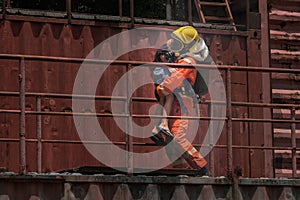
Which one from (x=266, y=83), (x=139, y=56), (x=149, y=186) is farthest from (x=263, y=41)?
(x=149, y=186)

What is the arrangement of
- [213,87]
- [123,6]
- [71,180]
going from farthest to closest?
[123,6]
[213,87]
[71,180]

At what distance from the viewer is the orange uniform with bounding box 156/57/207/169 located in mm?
11250

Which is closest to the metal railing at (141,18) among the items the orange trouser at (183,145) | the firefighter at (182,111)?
the firefighter at (182,111)

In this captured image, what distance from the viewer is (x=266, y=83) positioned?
14344 mm

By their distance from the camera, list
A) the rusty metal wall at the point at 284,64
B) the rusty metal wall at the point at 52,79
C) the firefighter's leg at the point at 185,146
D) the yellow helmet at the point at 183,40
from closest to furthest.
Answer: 1. the firefighter's leg at the point at 185,146
2. the yellow helmet at the point at 183,40
3. the rusty metal wall at the point at 52,79
4. the rusty metal wall at the point at 284,64

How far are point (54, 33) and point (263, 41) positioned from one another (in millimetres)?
2819

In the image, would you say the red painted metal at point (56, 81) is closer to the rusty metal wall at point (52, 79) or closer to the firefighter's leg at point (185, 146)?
the rusty metal wall at point (52, 79)

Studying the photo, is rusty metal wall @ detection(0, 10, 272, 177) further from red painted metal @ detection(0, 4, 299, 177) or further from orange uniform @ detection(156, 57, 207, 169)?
orange uniform @ detection(156, 57, 207, 169)

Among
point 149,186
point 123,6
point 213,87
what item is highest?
point 123,6

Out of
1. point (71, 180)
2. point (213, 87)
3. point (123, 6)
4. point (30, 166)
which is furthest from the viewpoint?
point (123, 6)

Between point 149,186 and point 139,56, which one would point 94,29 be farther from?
point 149,186

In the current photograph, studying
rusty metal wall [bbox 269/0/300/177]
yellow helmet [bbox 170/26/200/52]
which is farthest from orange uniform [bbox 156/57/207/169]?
rusty metal wall [bbox 269/0/300/177]

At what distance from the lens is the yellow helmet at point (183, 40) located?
464 inches

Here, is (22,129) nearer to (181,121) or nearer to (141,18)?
(181,121)
